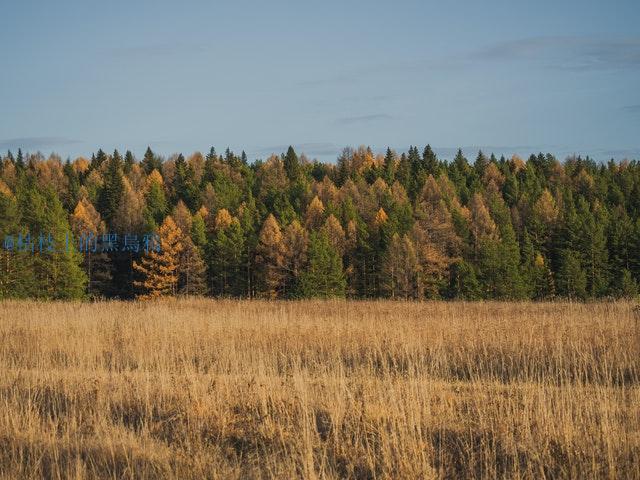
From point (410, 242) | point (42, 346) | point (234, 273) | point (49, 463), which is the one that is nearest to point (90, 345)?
point (42, 346)

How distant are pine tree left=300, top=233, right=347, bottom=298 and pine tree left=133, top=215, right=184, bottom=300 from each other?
409 inches

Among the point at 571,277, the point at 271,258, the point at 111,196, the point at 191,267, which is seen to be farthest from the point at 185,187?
the point at 571,277

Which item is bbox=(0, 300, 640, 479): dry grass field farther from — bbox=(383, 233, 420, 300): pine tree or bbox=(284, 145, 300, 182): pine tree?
bbox=(284, 145, 300, 182): pine tree

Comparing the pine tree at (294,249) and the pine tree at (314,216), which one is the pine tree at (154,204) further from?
the pine tree at (294,249)

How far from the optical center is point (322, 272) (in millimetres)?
52656

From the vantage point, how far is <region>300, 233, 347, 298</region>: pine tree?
51.9m

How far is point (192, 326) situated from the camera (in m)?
15.2

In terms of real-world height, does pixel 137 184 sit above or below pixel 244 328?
above

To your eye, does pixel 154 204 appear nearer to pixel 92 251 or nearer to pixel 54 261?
pixel 92 251

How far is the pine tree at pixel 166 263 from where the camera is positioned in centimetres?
5206

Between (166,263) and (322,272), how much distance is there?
43.2ft

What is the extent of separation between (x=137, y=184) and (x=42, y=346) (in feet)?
253

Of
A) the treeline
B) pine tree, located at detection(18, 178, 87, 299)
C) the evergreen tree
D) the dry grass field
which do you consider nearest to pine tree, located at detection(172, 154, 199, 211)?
the treeline

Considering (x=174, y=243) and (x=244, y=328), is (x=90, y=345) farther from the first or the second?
(x=174, y=243)
